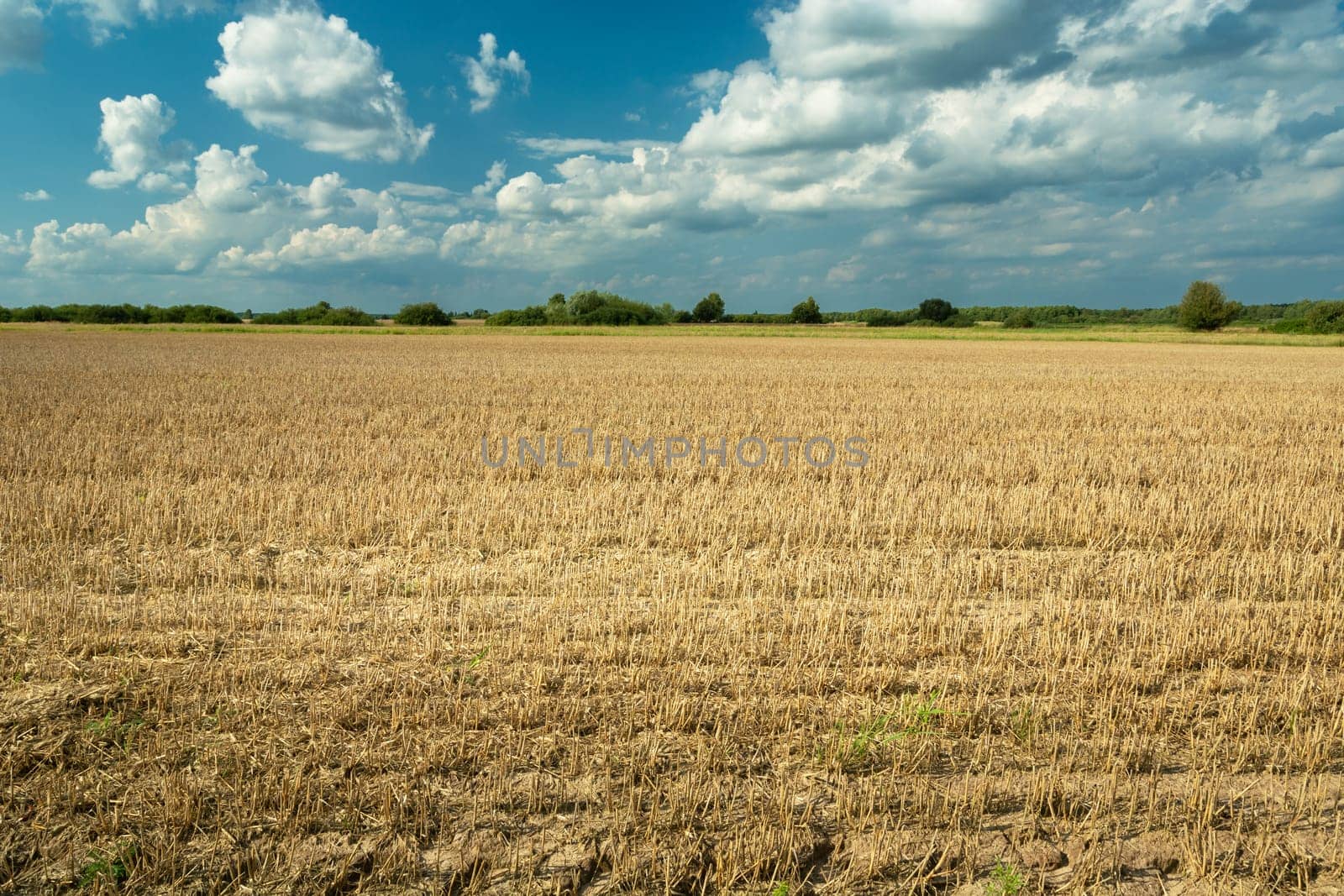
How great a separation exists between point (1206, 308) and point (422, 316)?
81.2 metres

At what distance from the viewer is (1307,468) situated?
1170cm

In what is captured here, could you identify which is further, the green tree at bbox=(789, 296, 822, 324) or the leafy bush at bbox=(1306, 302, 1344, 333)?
the green tree at bbox=(789, 296, 822, 324)

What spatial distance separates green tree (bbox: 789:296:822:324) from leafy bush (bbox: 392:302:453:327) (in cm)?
4377

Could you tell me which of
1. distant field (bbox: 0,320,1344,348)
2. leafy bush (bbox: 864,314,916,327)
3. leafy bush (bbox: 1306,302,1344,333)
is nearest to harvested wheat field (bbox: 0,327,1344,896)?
distant field (bbox: 0,320,1344,348)

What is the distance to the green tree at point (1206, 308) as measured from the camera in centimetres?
8169

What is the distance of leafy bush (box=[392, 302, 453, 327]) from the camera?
92688mm

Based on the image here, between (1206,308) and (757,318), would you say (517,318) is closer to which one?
(757,318)

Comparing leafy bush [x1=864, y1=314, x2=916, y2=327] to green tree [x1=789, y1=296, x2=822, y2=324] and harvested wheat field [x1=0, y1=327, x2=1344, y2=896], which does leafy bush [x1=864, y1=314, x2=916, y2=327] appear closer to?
green tree [x1=789, y1=296, x2=822, y2=324]

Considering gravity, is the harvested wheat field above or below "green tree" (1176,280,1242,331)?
below

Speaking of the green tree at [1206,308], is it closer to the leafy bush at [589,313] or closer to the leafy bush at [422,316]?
the leafy bush at [589,313]

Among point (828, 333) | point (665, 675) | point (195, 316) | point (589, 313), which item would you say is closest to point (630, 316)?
point (589, 313)

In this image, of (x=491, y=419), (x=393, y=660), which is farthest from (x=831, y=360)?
(x=393, y=660)

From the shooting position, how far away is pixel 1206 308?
81.9 meters

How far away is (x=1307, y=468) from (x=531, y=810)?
12632mm
